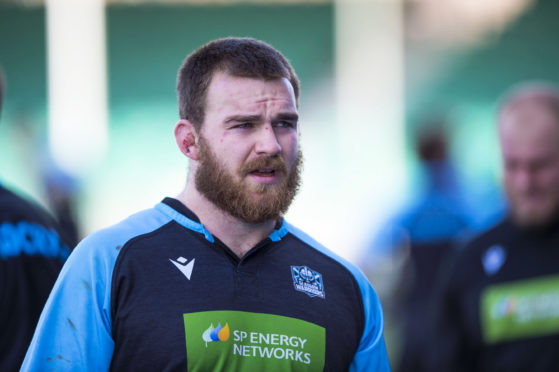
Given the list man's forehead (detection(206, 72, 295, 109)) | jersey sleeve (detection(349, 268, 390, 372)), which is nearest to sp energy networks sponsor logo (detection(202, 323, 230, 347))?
jersey sleeve (detection(349, 268, 390, 372))

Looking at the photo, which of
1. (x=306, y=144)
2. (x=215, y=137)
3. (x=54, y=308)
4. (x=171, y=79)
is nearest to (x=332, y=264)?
(x=215, y=137)

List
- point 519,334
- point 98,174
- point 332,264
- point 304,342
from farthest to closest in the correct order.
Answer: point 98,174, point 519,334, point 332,264, point 304,342

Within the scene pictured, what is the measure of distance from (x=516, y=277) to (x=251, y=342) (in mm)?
1951

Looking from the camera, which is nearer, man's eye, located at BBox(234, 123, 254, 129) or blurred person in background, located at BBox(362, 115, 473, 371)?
man's eye, located at BBox(234, 123, 254, 129)

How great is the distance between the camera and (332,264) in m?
2.69

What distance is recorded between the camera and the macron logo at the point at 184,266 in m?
2.39

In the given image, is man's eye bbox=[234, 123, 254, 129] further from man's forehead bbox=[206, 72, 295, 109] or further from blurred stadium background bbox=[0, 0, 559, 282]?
blurred stadium background bbox=[0, 0, 559, 282]

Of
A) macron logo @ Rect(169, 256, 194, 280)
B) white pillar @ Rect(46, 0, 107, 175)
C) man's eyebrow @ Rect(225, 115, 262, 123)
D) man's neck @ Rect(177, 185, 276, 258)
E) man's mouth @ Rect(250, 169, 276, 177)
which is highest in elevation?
white pillar @ Rect(46, 0, 107, 175)

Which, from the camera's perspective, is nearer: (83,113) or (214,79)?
(214,79)

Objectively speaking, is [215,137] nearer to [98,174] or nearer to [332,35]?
[98,174]

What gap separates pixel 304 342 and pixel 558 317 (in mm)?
1854

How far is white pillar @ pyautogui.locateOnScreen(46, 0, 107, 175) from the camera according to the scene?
1206 cm

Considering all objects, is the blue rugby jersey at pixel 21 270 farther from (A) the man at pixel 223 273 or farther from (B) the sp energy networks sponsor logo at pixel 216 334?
(B) the sp energy networks sponsor logo at pixel 216 334

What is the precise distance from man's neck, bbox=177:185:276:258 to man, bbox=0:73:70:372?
0.76m
